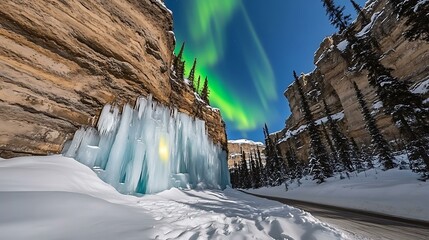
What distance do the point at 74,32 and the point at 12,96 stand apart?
13.4 ft

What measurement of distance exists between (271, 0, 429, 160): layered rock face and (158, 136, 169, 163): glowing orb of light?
19684 mm

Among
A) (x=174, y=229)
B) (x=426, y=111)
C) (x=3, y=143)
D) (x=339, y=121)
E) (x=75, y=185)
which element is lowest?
(x=174, y=229)

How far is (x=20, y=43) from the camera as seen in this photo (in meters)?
7.15

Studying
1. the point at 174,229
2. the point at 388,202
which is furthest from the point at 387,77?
the point at 174,229

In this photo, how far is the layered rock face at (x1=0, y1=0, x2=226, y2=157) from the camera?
677 centimetres

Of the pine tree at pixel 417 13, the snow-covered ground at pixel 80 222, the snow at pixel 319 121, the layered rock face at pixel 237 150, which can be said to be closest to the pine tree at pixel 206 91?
the snow at pixel 319 121

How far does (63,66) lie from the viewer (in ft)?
27.7

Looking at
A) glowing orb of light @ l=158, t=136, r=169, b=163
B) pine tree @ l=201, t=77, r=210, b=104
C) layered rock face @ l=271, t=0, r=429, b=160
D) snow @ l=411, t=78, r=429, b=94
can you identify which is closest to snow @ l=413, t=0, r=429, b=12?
layered rock face @ l=271, t=0, r=429, b=160

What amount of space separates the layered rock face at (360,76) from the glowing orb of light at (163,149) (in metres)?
19.7

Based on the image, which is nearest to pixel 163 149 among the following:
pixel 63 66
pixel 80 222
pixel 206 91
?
pixel 63 66

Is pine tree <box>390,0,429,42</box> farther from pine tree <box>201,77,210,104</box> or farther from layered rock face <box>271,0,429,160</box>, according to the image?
pine tree <box>201,77,210,104</box>

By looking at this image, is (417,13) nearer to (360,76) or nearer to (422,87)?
(422,87)

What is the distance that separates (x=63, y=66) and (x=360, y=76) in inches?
2330

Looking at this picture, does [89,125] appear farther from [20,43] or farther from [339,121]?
[339,121]
